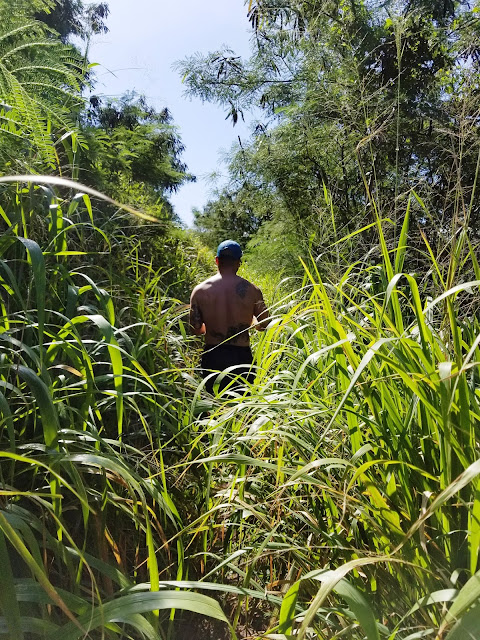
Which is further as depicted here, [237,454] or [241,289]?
[241,289]

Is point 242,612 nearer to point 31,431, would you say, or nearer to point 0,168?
point 31,431

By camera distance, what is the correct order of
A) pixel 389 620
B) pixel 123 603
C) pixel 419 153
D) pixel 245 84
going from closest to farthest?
pixel 123 603 → pixel 389 620 → pixel 419 153 → pixel 245 84

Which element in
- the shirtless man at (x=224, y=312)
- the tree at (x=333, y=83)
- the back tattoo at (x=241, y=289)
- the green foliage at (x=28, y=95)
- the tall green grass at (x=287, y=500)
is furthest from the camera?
the tree at (x=333, y=83)

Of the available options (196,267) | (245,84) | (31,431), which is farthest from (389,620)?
(245,84)

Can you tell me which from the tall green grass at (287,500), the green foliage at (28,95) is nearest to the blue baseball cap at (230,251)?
the green foliage at (28,95)

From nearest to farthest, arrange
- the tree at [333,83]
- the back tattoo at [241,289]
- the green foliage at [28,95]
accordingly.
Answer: the green foliage at [28,95] → the back tattoo at [241,289] → the tree at [333,83]

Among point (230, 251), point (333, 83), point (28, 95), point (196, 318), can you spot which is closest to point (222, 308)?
point (196, 318)

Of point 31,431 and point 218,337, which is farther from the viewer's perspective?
point 218,337

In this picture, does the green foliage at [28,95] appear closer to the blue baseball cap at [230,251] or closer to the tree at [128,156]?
the tree at [128,156]

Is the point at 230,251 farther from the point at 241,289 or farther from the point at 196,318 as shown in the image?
the point at 196,318

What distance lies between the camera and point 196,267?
6617 millimetres

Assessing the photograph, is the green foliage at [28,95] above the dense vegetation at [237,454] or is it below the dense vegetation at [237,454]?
above

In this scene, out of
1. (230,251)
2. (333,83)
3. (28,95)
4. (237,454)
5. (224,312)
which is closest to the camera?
(237,454)

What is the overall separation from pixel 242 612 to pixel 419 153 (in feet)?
19.3
